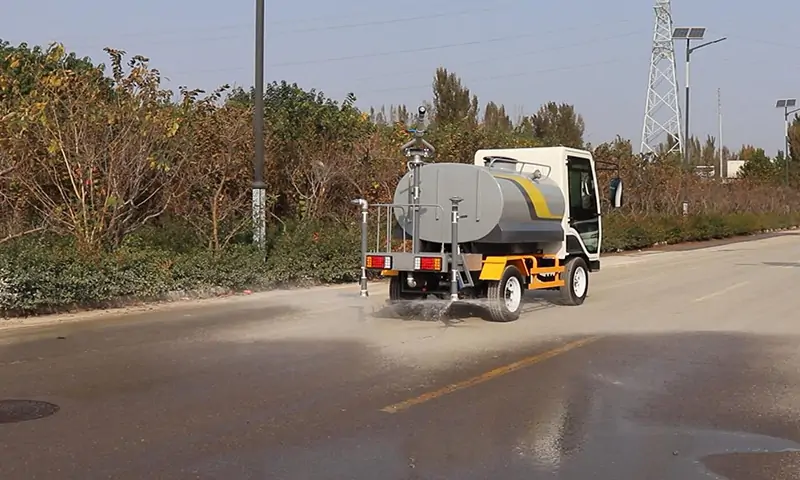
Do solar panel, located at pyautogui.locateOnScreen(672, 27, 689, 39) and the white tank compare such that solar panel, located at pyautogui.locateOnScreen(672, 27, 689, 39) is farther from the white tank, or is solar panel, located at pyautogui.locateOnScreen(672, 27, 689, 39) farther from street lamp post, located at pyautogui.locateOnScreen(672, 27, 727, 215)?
the white tank

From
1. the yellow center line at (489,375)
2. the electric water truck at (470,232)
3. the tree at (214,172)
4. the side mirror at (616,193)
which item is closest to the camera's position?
the yellow center line at (489,375)

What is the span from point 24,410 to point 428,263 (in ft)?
20.1

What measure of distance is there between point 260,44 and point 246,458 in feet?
40.0

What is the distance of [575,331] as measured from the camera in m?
12.0

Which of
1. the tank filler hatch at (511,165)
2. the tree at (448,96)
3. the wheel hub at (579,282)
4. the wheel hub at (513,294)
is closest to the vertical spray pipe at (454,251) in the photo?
the wheel hub at (513,294)

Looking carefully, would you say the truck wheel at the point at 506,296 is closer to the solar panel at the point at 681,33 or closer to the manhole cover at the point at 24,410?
the manhole cover at the point at 24,410

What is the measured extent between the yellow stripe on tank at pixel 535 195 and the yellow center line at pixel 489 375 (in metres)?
2.75

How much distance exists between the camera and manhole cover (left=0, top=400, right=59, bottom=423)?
7.07 meters

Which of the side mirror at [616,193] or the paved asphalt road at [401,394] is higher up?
the side mirror at [616,193]

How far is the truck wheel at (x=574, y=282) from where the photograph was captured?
1463 cm

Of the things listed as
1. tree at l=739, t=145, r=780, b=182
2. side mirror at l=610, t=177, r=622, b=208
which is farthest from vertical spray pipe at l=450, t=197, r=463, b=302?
tree at l=739, t=145, r=780, b=182

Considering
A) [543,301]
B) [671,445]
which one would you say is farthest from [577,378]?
[543,301]

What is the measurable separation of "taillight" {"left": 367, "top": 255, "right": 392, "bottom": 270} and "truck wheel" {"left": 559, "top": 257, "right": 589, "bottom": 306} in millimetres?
3514

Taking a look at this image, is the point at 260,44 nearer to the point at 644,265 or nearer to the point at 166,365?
the point at 166,365
